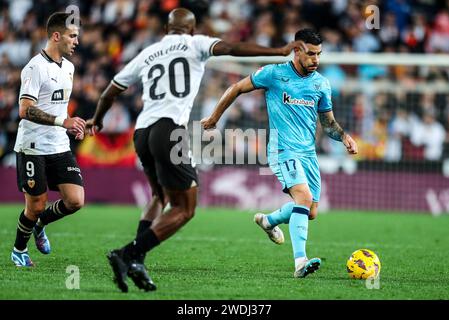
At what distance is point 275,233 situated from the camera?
10461 mm

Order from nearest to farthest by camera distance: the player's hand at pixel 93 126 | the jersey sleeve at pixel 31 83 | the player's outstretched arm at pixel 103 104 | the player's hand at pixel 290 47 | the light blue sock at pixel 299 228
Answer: the player's hand at pixel 290 47, the player's outstretched arm at pixel 103 104, the player's hand at pixel 93 126, the jersey sleeve at pixel 31 83, the light blue sock at pixel 299 228

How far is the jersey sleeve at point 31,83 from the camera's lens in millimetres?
9250

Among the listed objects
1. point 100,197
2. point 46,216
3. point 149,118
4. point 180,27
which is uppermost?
point 180,27

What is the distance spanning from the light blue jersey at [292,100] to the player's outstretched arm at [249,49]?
2241 millimetres

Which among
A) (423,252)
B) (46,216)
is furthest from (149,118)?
(423,252)

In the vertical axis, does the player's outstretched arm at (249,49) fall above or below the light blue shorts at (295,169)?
above

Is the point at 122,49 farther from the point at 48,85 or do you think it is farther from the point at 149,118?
the point at 149,118

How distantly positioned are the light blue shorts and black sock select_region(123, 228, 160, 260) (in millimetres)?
2477

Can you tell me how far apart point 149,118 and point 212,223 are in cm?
857

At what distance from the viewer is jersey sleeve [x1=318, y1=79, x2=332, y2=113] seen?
1008 cm

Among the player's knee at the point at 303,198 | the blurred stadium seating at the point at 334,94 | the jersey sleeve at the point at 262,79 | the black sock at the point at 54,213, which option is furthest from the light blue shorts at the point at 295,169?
the blurred stadium seating at the point at 334,94

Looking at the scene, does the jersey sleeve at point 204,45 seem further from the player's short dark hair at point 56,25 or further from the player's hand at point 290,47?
the player's short dark hair at point 56,25

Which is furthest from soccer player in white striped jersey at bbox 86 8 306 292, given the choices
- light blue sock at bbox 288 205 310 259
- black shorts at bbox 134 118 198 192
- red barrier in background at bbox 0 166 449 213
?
red barrier in background at bbox 0 166 449 213
